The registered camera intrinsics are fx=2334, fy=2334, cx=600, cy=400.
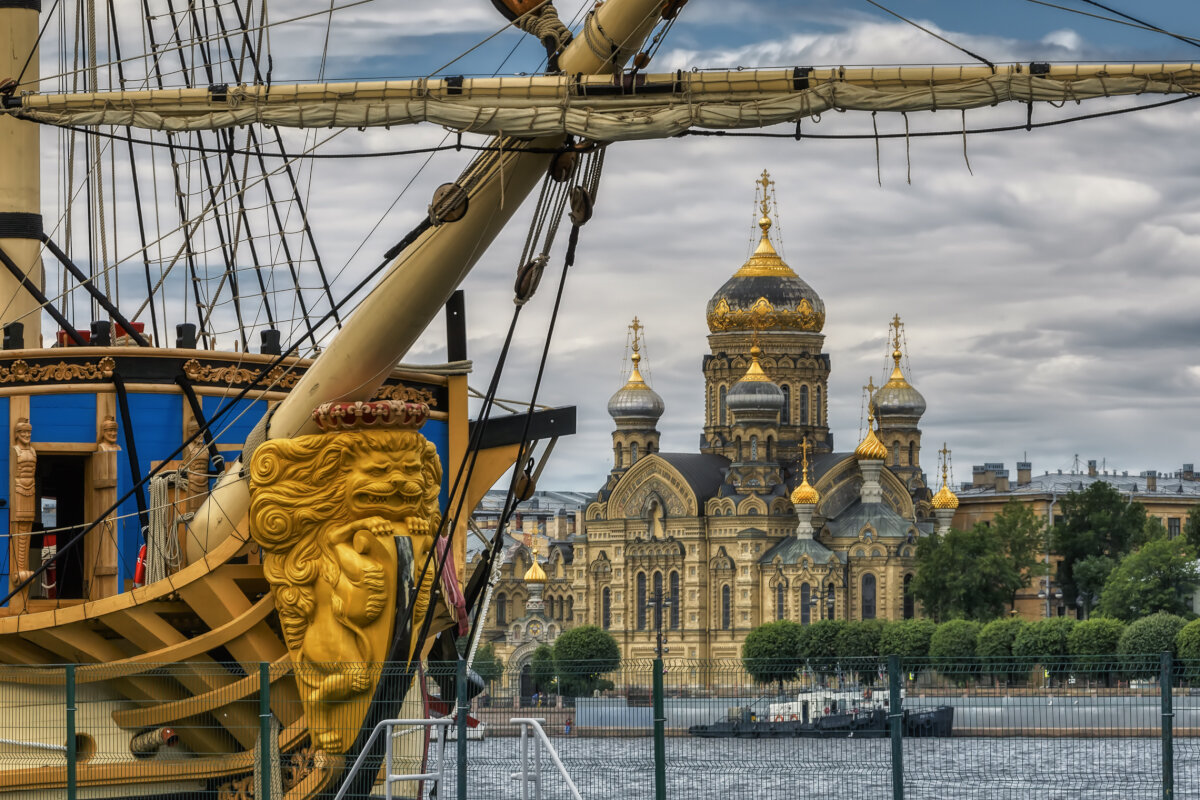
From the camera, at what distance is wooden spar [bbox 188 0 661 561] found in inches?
611

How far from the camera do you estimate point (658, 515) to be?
347ft

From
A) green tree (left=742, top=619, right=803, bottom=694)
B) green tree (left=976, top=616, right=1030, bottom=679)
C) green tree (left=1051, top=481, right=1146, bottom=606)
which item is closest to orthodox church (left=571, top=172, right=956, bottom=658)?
green tree (left=742, top=619, right=803, bottom=694)

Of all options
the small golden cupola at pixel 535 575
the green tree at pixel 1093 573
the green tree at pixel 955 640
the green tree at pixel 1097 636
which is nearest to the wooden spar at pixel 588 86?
the green tree at pixel 1097 636

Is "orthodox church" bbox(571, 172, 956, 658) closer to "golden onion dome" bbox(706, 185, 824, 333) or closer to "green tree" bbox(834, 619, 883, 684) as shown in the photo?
"golden onion dome" bbox(706, 185, 824, 333)

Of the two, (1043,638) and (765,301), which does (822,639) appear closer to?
(1043,638)

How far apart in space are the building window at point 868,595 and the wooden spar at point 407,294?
8546cm

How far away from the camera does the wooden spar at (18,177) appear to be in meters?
19.2

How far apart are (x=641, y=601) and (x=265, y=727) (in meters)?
91.9

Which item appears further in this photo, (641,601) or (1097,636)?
(641,601)

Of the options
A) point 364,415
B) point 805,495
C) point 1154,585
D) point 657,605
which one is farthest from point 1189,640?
point 364,415

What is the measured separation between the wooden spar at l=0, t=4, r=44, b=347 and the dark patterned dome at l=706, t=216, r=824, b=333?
89.9 m

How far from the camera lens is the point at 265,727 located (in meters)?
14.3

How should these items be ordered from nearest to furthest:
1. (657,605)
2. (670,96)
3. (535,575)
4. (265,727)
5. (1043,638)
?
(265,727)
(670,96)
(1043,638)
(657,605)
(535,575)

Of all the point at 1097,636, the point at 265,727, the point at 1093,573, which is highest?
the point at 1093,573
